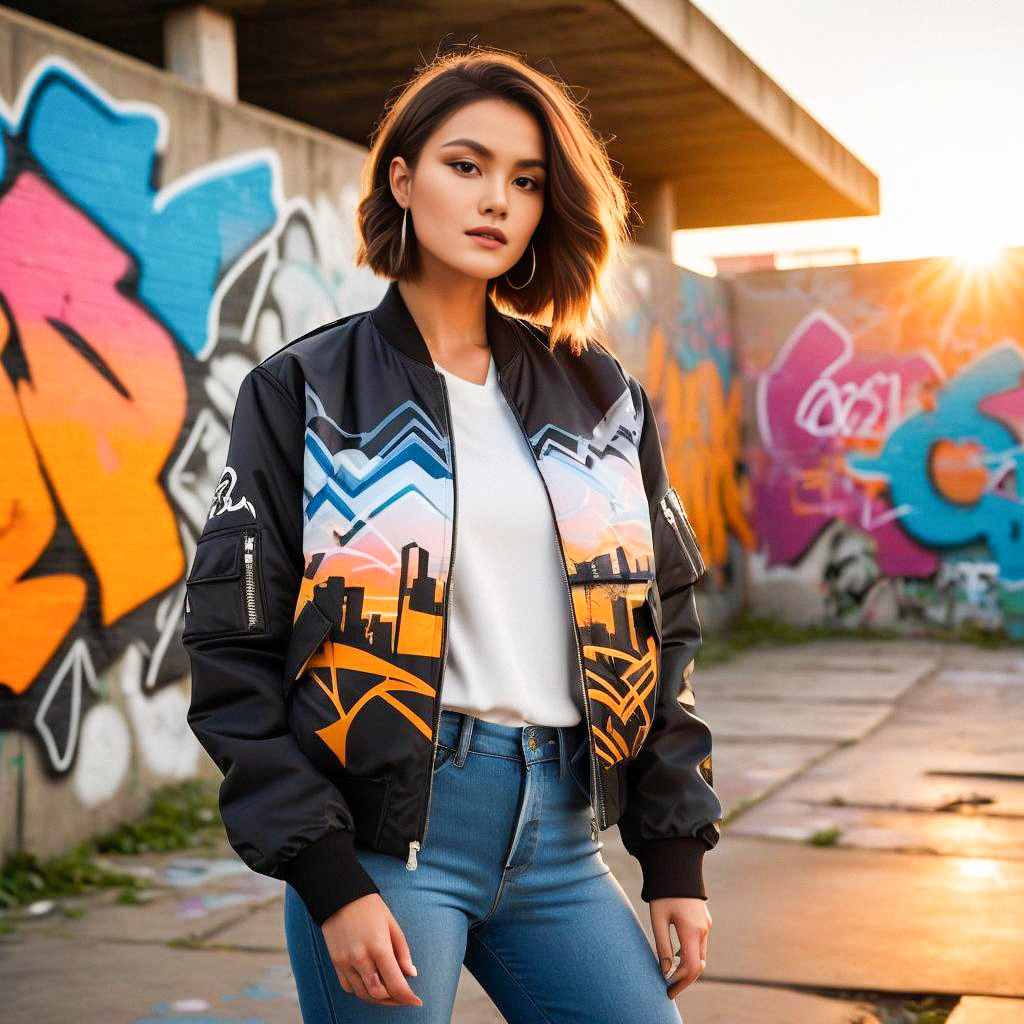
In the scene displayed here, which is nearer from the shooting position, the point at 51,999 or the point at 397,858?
the point at 397,858

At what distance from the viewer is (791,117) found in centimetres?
1270

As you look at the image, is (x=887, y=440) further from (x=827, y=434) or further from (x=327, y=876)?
(x=327, y=876)

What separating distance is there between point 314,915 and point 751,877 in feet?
12.2

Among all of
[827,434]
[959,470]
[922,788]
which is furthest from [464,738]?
[827,434]

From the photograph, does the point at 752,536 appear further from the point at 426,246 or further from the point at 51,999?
the point at 426,246

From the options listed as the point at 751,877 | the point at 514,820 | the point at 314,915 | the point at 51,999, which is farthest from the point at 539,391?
the point at 751,877

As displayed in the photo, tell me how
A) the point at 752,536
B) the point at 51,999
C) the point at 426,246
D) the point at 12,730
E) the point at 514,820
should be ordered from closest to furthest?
the point at 514,820 → the point at 426,246 → the point at 51,999 → the point at 12,730 → the point at 752,536

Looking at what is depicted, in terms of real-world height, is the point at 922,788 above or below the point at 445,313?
below

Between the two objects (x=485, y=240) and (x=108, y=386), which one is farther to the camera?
(x=108, y=386)

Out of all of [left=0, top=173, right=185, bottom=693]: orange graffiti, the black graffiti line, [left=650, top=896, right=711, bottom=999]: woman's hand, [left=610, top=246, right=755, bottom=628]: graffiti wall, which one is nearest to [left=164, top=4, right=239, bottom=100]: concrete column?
[left=0, top=173, right=185, bottom=693]: orange graffiti

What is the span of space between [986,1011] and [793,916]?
102 cm

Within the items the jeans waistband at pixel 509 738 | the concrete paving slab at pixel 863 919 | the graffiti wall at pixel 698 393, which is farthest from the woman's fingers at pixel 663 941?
the graffiti wall at pixel 698 393

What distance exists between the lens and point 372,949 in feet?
5.64

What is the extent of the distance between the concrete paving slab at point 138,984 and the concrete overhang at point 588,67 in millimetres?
4592
